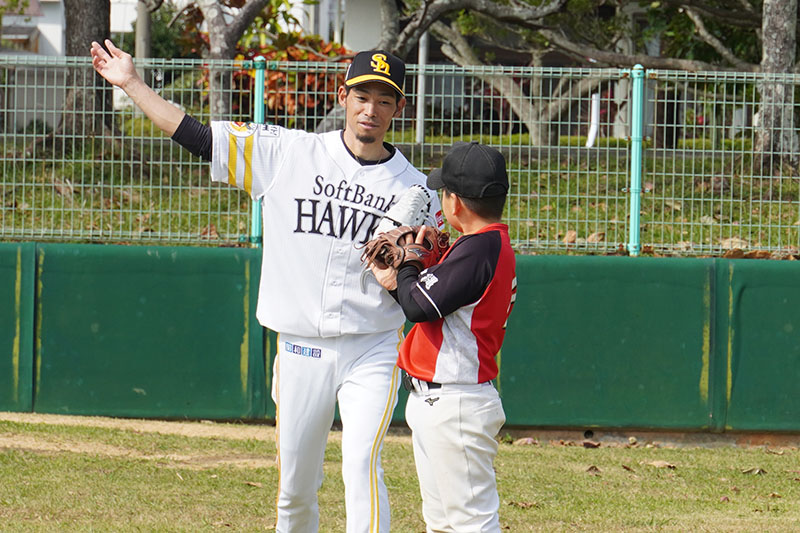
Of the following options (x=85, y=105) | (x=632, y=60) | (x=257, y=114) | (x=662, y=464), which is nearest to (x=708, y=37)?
(x=632, y=60)

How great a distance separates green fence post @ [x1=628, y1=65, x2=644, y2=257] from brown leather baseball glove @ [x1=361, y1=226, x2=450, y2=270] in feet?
14.6

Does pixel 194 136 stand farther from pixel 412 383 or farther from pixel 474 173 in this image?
pixel 412 383

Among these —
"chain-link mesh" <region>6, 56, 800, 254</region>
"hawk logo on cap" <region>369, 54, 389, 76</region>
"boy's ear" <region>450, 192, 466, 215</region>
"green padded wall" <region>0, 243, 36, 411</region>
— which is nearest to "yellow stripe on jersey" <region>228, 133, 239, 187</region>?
"hawk logo on cap" <region>369, 54, 389, 76</region>

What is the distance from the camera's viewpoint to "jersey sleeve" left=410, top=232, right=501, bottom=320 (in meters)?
3.86

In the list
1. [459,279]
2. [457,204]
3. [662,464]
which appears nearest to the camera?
[459,279]

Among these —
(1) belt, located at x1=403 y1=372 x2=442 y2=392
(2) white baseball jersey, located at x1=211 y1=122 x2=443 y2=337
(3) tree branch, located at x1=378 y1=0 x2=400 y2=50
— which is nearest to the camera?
(1) belt, located at x1=403 y1=372 x2=442 y2=392

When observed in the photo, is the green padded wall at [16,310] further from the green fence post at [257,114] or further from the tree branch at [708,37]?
the tree branch at [708,37]

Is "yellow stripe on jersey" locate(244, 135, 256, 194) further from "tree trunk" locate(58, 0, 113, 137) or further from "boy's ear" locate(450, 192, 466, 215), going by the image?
"tree trunk" locate(58, 0, 113, 137)

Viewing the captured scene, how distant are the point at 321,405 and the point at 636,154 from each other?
15.0ft

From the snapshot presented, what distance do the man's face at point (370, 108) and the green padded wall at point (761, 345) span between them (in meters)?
4.52

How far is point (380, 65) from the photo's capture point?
15.4 ft

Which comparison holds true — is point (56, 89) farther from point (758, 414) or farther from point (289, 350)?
point (758, 414)

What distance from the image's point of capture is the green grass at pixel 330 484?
5.93 metres

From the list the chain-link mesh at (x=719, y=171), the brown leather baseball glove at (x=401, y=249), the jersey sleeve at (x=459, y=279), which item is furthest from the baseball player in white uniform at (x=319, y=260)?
the chain-link mesh at (x=719, y=171)
